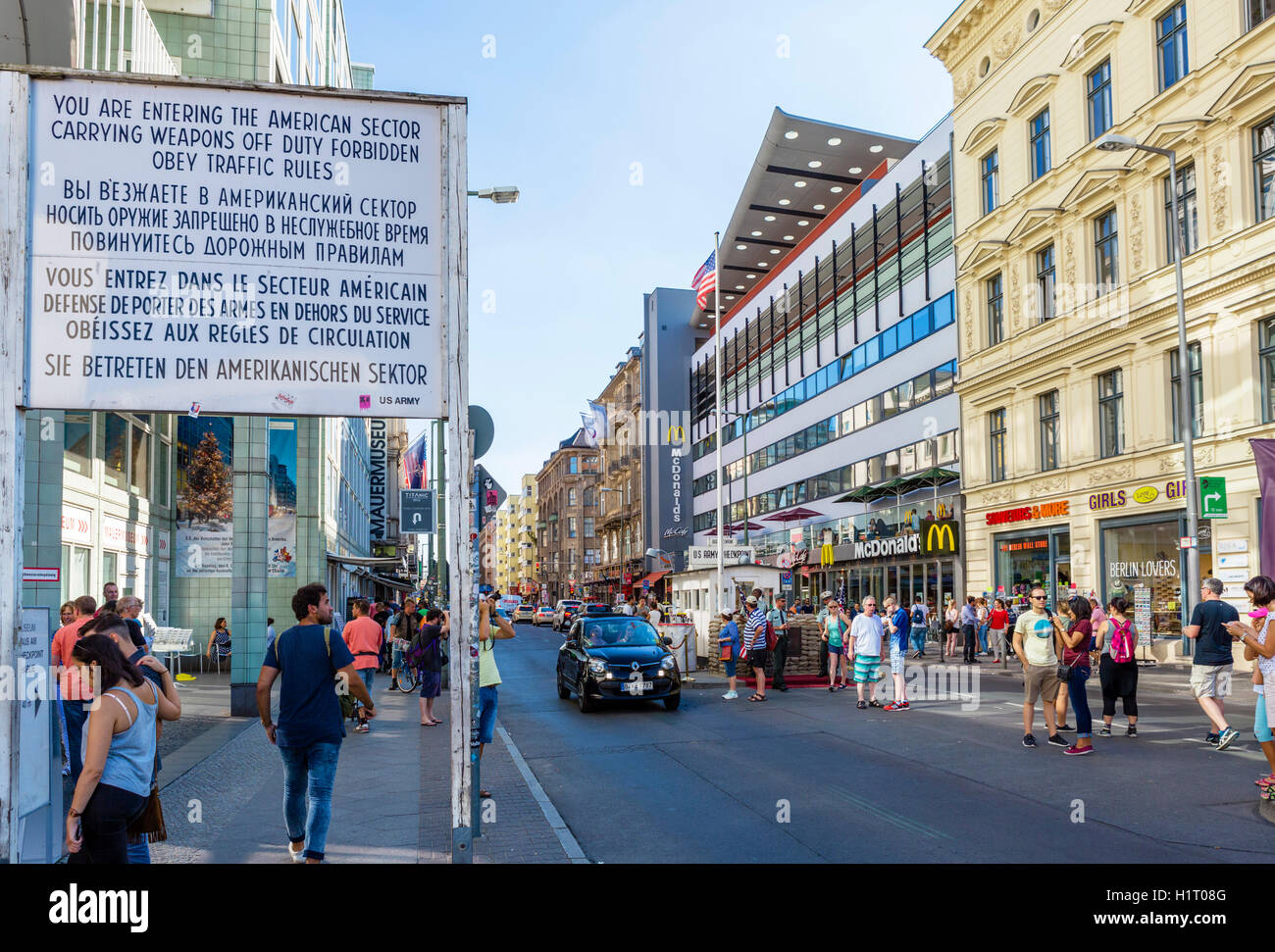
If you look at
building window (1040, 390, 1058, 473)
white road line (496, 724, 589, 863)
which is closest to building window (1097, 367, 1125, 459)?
building window (1040, 390, 1058, 473)

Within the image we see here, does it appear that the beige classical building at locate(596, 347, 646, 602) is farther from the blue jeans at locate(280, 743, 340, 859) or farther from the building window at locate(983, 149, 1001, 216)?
the blue jeans at locate(280, 743, 340, 859)

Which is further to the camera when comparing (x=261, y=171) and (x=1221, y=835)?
(x=1221, y=835)

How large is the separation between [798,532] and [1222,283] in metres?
26.2

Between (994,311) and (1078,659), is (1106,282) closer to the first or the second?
(994,311)

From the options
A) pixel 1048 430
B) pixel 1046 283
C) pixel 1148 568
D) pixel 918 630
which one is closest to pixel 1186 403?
pixel 1148 568

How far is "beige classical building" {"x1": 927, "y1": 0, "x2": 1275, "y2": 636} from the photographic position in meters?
22.8

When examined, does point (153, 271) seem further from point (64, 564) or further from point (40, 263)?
point (64, 564)

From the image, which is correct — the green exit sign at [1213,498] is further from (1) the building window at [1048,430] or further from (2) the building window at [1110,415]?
(1) the building window at [1048,430]

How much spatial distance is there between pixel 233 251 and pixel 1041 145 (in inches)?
1216

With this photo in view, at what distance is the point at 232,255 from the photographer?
5414mm

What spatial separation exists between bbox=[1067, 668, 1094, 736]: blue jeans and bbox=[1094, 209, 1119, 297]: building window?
62.5ft

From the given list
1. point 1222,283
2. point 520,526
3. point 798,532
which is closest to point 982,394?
point 1222,283

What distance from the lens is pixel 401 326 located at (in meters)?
5.57
